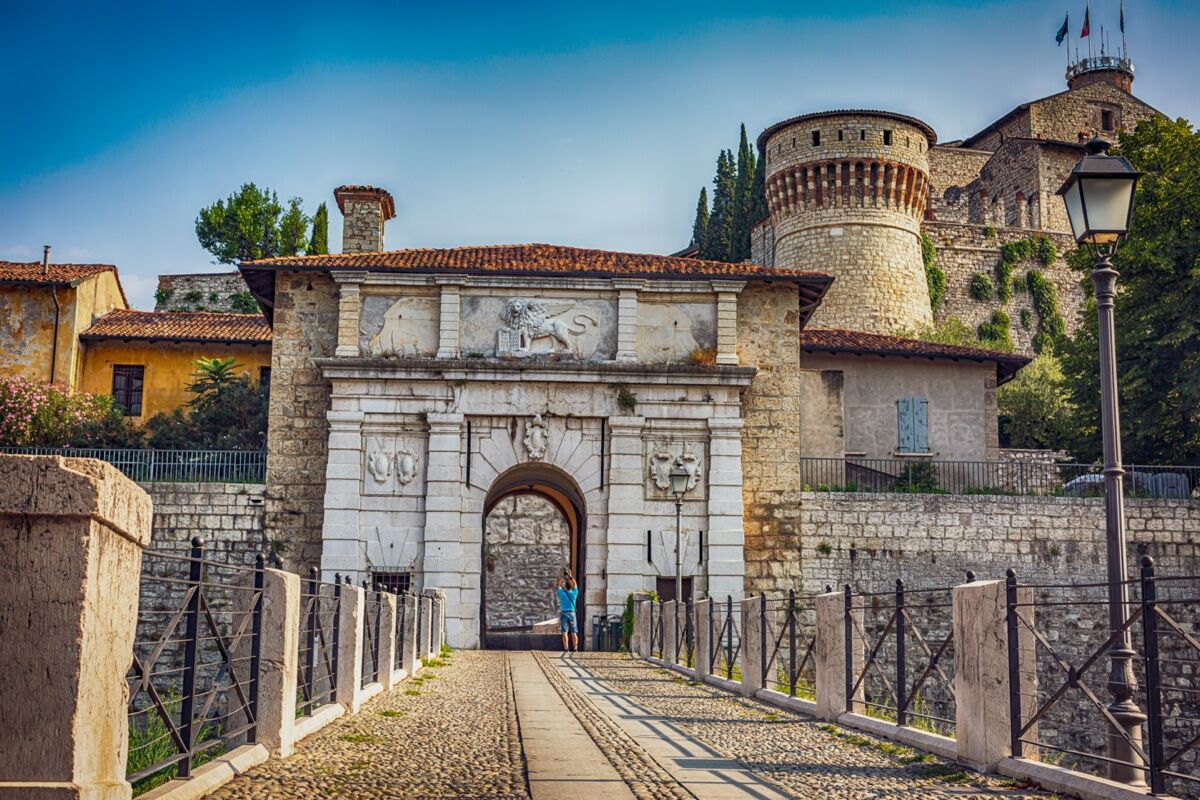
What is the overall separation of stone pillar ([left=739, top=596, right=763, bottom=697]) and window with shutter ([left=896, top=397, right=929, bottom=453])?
16747 millimetres

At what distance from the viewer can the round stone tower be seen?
47.3 meters

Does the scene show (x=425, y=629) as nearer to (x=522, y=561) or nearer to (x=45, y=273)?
(x=45, y=273)

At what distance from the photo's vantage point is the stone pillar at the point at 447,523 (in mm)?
25453

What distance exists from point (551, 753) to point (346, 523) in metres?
17.6

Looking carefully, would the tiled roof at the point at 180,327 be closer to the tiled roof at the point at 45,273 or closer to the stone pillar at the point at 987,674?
the tiled roof at the point at 45,273

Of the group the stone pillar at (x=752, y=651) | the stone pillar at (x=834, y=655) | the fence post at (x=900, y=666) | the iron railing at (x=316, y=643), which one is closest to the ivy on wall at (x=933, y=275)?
the stone pillar at (x=752, y=651)

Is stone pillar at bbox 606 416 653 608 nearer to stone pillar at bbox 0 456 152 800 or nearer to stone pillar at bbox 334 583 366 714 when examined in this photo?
stone pillar at bbox 334 583 366 714

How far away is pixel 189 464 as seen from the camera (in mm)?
27672

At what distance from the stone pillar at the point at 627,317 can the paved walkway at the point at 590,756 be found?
13.5 m

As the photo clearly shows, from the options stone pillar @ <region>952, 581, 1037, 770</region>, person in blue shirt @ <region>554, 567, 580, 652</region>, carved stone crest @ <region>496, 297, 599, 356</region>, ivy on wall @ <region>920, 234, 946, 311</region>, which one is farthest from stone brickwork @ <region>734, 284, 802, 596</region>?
ivy on wall @ <region>920, 234, 946, 311</region>

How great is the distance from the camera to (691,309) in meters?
27.1

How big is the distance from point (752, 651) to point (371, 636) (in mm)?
4296

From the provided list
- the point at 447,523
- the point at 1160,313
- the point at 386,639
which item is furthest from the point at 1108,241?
the point at 1160,313

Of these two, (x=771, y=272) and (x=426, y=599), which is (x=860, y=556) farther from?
(x=426, y=599)
